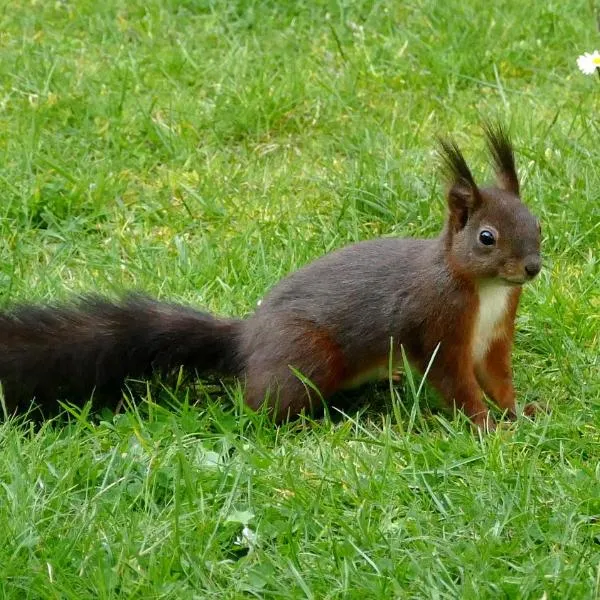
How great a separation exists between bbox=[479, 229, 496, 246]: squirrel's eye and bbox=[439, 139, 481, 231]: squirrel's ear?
3.2 inches

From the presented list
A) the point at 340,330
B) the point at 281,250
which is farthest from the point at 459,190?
the point at 281,250

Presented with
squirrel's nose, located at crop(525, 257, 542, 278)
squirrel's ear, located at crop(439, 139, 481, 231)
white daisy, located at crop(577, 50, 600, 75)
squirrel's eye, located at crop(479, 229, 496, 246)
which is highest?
white daisy, located at crop(577, 50, 600, 75)

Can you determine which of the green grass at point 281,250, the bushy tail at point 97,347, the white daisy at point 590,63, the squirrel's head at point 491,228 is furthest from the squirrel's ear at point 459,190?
the white daisy at point 590,63

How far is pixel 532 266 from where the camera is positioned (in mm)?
3340

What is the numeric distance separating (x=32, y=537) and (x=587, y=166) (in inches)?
98.5

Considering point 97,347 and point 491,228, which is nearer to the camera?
point 491,228

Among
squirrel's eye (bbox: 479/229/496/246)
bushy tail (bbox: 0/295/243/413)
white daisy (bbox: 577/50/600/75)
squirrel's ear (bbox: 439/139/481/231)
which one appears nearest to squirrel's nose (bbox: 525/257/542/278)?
squirrel's eye (bbox: 479/229/496/246)

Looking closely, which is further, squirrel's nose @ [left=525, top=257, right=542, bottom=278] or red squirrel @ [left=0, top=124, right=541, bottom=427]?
red squirrel @ [left=0, top=124, right=541, bottom=427]

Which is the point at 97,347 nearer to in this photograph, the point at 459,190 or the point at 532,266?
the point at 459,190

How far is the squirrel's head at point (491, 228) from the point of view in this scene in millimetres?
3375

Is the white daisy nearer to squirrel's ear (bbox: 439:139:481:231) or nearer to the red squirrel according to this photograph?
the red squirrel

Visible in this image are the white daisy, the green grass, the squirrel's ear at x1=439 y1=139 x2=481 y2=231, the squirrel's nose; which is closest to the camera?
the green grass

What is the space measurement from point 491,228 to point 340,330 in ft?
1.57

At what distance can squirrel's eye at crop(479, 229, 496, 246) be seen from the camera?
134 inches
